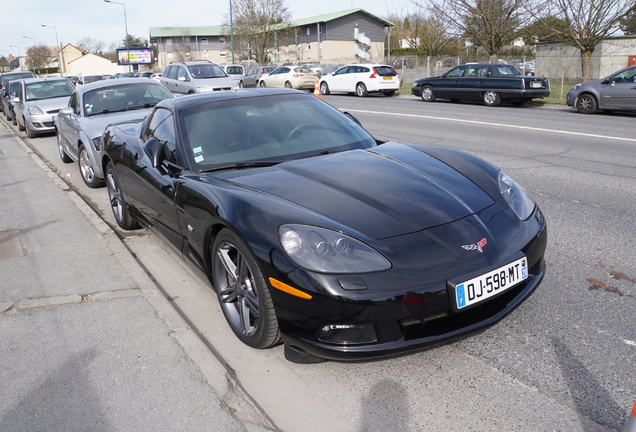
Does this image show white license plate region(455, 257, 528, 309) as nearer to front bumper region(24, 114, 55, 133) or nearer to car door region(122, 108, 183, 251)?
car door region(122, 108, 183, 251)

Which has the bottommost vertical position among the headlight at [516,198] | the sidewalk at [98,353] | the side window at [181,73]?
the sidewalk at [98,353]

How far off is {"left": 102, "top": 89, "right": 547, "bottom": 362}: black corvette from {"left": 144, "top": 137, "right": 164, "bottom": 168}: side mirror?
0.01 m

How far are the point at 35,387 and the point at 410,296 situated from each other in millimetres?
2112

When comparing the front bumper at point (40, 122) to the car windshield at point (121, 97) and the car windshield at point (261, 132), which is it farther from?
the car windshield at point (261, 132)

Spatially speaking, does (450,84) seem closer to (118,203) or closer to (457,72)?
(457,72)

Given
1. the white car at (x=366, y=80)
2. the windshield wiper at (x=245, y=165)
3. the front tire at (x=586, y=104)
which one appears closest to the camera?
the windshield wiper at (x=245, y=165)

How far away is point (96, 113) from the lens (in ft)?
28.7

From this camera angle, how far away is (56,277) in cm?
464

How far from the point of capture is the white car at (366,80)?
991 inches

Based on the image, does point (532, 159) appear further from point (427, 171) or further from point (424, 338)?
point (424, 338)

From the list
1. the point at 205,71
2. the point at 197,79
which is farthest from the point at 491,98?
the point at 197,79

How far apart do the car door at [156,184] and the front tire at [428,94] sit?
60.2 feet

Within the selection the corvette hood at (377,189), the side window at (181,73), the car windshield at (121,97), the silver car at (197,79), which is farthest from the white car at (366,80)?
the corvette hood at (377,189)

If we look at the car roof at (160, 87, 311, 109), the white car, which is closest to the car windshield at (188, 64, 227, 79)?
the white car
